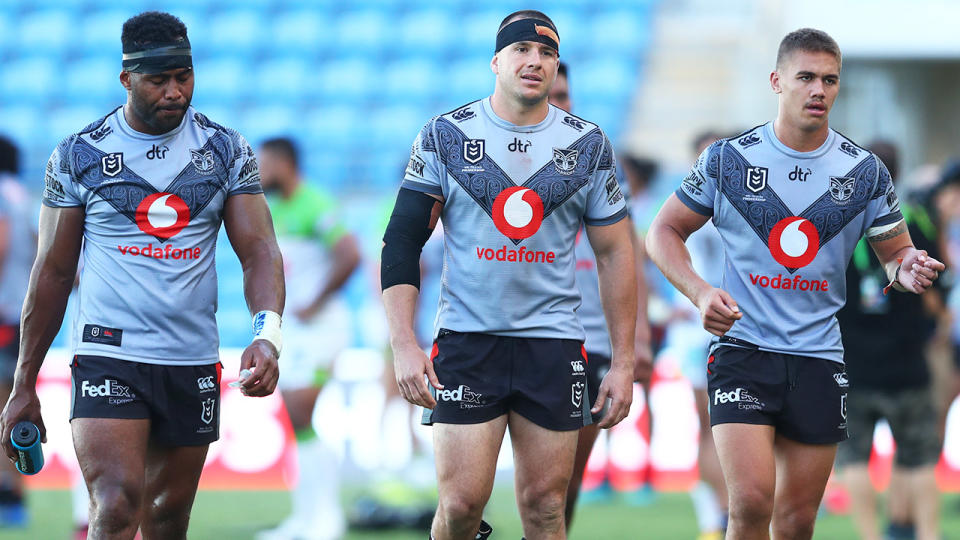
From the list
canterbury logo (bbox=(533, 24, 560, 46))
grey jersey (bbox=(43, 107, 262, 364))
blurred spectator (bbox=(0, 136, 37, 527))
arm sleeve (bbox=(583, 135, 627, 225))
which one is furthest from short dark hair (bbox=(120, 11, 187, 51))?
blurred spectator (bbox=(0, 136, 37, 527))

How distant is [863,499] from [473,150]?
4.05 meters

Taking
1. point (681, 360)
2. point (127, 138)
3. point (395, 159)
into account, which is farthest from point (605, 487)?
point (395, 159)

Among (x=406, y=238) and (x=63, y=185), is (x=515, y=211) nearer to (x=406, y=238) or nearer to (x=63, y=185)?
(x=406, y=238)

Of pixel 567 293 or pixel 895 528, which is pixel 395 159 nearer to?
pixel 895 528

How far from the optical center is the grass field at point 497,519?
952cm

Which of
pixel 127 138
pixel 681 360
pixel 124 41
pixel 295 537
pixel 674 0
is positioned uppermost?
pixel 674 0

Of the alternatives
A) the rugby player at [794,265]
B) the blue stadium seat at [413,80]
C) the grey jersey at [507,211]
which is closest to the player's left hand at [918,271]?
the rugby player at [794,265]

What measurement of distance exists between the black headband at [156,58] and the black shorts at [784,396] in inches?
101

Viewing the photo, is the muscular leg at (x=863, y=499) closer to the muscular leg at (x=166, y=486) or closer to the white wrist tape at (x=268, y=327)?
the white wrist tape at (x=268, y=327)

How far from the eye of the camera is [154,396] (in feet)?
17.5

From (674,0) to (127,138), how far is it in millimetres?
15570

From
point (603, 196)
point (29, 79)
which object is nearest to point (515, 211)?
point (603, 196)

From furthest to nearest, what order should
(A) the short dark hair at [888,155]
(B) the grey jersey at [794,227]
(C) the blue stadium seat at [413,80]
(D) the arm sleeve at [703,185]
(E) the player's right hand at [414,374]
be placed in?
(C) the blue stadium seat at [413,80]
(A) the short dark hair at [888,155]
(D) the arm sleeve at [703,185]
(B) the grey jersey at [794,227]
(E) the player's right hand at [414,374]

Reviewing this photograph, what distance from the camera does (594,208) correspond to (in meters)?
5.62
